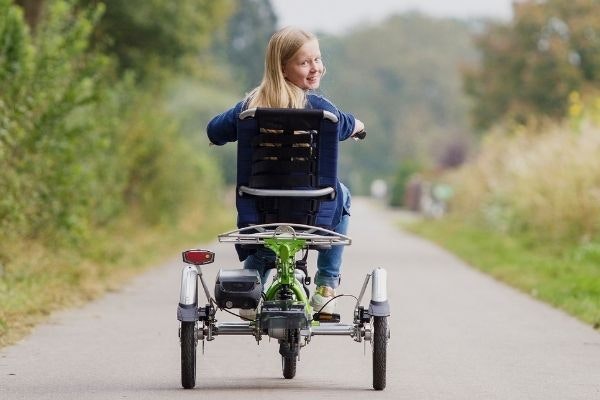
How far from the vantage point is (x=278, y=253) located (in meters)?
8.61

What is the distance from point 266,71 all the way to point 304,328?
4.49 ft

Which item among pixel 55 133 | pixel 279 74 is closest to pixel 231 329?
pixel 279 74

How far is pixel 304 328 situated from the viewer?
27.8 ft

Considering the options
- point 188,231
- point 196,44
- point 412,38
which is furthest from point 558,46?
point 412,38

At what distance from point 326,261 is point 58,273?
7.56 m

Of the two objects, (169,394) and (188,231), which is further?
(188,231)

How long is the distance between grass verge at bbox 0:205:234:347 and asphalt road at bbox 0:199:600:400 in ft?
0.69

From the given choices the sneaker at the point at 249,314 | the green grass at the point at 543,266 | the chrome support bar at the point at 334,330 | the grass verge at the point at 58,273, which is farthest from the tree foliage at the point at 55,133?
the chrome support bar at the point at 334,330

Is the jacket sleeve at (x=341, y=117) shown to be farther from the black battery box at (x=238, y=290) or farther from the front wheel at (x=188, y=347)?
the front wheel at (x=188, y=347)

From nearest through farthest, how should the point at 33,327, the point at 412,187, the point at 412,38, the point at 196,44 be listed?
the point at 33,327 → the point at 196,44 → the point at 412,187 → the point at 412,38

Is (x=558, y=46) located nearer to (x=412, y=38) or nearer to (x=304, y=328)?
(x=304, y=328)

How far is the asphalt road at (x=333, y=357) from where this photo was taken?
8898mm

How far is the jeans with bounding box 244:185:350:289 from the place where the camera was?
899cm

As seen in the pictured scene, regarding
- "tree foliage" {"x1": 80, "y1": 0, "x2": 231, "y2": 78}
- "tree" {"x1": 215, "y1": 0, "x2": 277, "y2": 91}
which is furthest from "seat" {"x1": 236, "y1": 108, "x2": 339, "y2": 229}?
"tree" {"x1": 215, "y1": 0, "x2": 277, "y2": 91}
